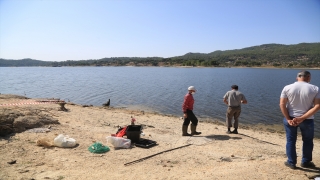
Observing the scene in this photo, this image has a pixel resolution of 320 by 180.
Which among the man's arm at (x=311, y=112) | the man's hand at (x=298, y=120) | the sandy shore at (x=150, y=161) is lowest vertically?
the sandy shore at (x=150, y=161)

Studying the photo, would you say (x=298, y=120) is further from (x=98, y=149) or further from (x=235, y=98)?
(x=98, y=149)

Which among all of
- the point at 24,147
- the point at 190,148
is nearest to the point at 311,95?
the point at 190,148

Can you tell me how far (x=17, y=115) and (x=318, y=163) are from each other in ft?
31.8

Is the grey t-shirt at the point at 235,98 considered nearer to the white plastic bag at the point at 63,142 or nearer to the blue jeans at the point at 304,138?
the blue jeans at the point at 304,138

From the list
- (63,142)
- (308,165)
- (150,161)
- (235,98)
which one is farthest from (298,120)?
(63,142)

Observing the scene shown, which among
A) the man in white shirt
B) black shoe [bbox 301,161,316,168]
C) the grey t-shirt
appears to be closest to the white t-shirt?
the man in white shirt

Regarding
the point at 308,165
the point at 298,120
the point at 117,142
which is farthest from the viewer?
the point at 117,142

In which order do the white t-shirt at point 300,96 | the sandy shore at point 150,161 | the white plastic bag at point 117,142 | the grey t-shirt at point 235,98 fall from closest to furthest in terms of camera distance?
the white t-shirt at point 300,96
the sandy shore at point 150,161
the white plastic bag at point 117,142
the grey t-shirt at point 235,98

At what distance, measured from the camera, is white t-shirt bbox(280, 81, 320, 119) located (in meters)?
4.58

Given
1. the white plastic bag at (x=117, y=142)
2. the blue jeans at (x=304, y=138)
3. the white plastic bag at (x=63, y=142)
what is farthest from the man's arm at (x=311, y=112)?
the white plastic bag at (x=63, y=142)

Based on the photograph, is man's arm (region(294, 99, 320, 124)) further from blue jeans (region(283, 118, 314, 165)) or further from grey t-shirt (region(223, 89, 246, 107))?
grey t-shirt (region(223, 89, 246, 107))

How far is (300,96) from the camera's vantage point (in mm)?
4664

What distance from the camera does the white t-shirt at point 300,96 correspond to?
4.58m

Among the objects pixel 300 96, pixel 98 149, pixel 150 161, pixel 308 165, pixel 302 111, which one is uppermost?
pixel 300 96
